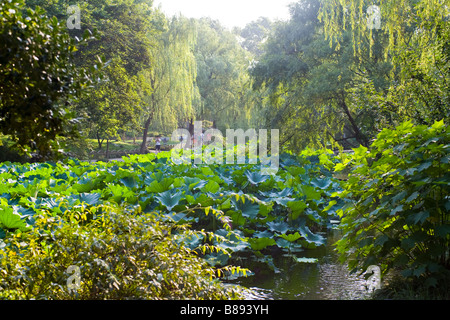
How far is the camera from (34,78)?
86.4 inches

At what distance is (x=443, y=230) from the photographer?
2551mm

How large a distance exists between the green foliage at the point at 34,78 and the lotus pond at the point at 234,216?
775 millimetres

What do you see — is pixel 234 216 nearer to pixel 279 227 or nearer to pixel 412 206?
pixel 279 227

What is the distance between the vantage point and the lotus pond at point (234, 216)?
11.6ft

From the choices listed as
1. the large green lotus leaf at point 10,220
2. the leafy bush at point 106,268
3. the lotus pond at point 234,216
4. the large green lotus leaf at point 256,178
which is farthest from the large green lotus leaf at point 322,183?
the large green lotus leaf at point 10,220

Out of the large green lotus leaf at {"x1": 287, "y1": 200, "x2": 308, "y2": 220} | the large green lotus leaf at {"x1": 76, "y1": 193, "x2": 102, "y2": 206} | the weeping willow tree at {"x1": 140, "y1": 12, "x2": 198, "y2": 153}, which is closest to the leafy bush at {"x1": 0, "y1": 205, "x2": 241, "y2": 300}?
the large green lotus leaf at {"x1": 76, "y1": 193, "x2": 102, "y2": 206}

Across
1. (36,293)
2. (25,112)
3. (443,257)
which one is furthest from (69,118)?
(443,257)

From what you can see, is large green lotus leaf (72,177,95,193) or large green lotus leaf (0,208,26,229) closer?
large green lotus leaf (0,208,26,229)

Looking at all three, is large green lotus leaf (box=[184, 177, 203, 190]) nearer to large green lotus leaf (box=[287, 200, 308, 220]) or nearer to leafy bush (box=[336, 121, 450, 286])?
large green lotus leaf (box=[287, 200, 308, 220])

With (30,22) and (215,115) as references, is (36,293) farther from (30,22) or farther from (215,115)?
(215,115)

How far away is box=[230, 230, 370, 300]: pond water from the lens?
136 inches

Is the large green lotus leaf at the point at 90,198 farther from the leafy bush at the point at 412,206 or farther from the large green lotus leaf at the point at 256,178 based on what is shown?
the leafy bush at the point at 412,206

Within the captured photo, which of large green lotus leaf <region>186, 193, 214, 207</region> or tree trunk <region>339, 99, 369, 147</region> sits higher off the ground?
tree trunk <region>339, 99, 369, 147</region>

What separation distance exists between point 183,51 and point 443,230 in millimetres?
16404
